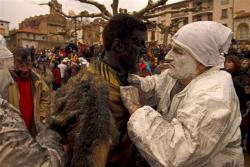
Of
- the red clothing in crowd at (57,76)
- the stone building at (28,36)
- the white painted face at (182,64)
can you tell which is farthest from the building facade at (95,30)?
the stone building at (28,36)

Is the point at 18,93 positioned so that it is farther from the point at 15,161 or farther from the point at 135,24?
the point at 15,161

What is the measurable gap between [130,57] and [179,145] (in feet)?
2.30

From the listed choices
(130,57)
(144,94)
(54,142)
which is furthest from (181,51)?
(54,142)

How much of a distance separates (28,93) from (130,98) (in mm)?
2455

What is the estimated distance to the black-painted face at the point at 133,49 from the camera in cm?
219

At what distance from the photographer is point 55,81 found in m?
12.5

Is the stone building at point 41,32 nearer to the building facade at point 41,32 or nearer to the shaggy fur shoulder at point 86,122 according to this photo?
the building facade at point 41,32

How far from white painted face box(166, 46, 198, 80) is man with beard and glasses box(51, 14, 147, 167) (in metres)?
0.27

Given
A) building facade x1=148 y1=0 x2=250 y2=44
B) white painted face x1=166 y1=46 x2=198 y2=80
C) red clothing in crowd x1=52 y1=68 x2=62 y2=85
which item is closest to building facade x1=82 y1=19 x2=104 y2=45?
red clothing in crowd x1=52 y1=68 x2=62 y2=85

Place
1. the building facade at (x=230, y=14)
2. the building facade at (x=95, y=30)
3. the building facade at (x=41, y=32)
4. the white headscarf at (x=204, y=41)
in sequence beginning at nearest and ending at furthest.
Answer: the white headscarf at (x=204, y=41), the building facade at (x=95, y=30), the building facade at (x=230, y=14), the building facade at (x=41, y=32)

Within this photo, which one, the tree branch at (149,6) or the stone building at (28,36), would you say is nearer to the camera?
the tree branch at (149,6)

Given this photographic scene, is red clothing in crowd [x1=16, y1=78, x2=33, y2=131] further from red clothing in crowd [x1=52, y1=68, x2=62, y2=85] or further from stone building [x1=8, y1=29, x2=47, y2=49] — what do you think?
stone building [x1=8, y1=29, x2=47, y2=49]

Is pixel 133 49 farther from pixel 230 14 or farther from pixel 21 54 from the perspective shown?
pixel 230 14

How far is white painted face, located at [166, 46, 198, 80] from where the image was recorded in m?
2.02
